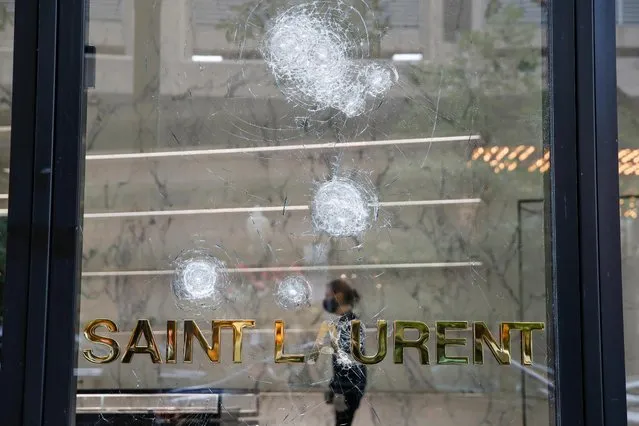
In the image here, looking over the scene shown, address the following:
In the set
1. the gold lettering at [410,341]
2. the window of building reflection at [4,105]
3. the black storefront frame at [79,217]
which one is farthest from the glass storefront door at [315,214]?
the window of building reflection at [4,105]

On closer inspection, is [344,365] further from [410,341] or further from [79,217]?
[79,217]

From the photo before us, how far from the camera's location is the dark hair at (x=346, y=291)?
2523 millimetres

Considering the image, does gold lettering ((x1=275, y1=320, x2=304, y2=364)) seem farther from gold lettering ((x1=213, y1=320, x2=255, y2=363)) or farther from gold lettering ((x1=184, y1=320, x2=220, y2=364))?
gold lettering ((x1=184, y1=320, x2=220, y2=364))

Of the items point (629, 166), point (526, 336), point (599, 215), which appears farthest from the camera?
point (629, 166)

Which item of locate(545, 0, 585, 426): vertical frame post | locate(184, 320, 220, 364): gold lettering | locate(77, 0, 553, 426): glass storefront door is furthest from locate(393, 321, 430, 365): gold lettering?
locate(184, 320, 220, 364): gold lettering

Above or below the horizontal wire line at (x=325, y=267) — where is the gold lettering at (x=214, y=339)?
below

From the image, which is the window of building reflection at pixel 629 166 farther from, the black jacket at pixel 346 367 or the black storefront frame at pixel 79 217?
the black jacket at pixel 346 367

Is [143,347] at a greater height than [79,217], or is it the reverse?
[79,217]

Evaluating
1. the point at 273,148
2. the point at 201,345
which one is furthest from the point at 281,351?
the point at 273,148

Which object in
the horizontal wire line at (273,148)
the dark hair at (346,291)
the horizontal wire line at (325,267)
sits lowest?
the dark hair at (346,291)

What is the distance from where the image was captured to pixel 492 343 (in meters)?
2.48

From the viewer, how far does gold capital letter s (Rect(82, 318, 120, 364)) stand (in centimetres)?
249

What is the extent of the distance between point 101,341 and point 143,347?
0.44 feet

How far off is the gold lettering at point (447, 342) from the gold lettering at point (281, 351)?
0.44 metres
